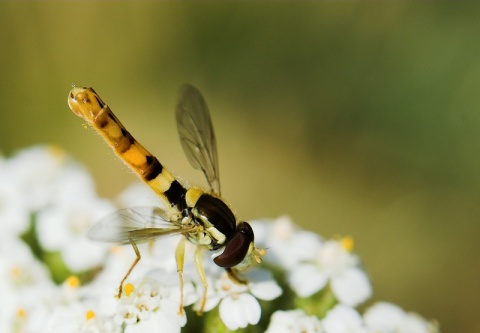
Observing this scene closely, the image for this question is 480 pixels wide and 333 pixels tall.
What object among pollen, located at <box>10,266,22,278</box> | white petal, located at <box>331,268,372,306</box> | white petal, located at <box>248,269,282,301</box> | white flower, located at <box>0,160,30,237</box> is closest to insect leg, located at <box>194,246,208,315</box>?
white petal, located at <box>248,269,282,301</box>

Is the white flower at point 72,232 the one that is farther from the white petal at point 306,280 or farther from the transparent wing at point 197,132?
the white petal at point 306,280

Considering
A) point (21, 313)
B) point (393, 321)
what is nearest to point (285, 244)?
point (393, 321)

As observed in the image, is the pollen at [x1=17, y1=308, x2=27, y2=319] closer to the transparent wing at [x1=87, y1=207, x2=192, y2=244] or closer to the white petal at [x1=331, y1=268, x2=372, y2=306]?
the transparent wing at [x1=87, y1=207, x2=192, y2=244]

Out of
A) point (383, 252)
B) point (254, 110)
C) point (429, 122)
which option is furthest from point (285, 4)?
point (383, 252)

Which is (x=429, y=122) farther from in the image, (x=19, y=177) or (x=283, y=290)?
(x=19, y=177)

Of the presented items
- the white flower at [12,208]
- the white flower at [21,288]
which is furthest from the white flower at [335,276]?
the white flower at [12,208]

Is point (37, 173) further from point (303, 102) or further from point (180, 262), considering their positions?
point (303, 102)
